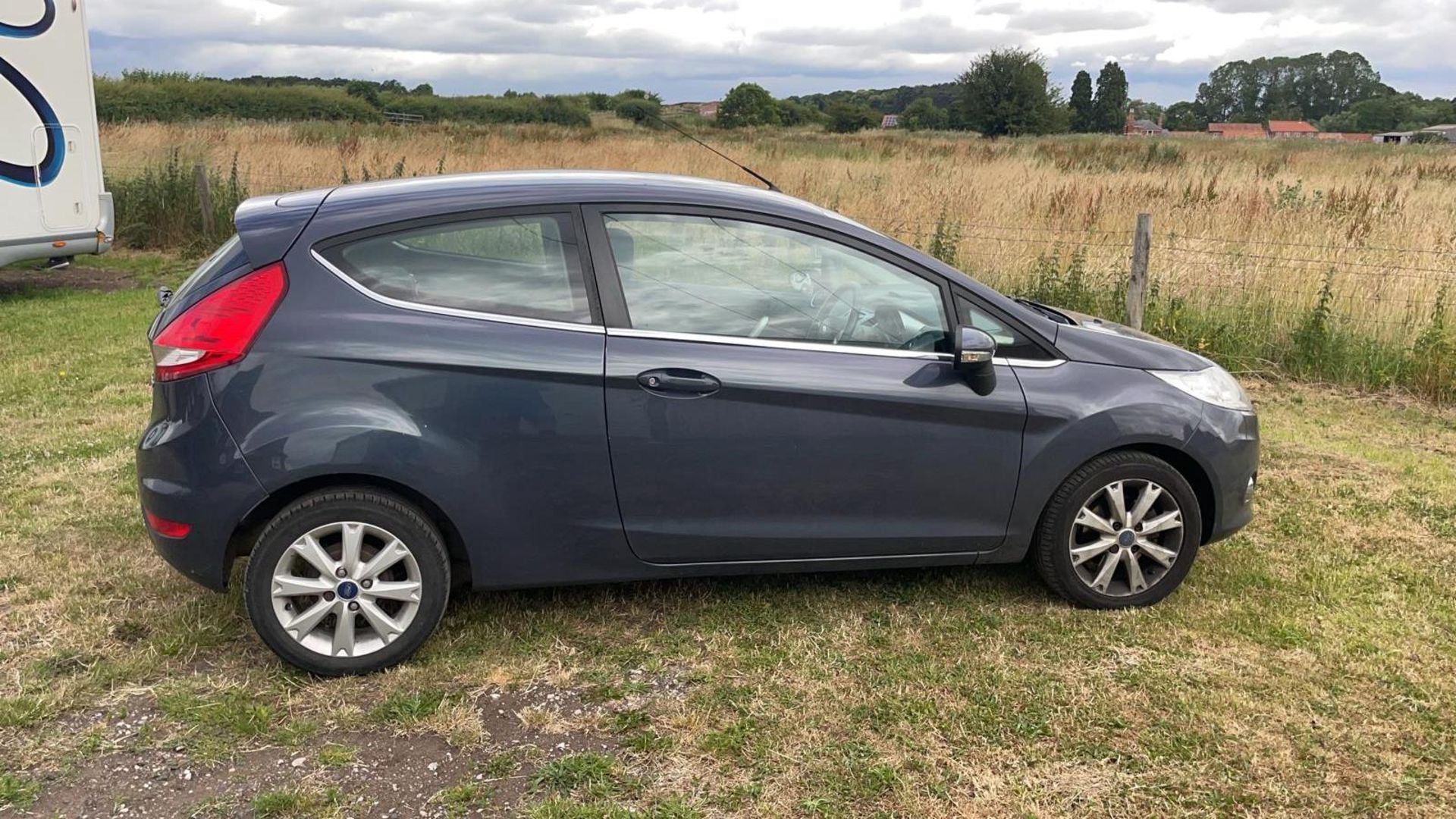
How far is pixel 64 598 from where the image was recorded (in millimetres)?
4105

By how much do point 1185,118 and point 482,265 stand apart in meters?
87.3

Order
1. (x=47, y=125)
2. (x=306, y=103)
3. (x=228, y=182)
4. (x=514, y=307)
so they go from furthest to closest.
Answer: (x=306, y=103), (x=228, y=182), (x=47, y=125), (x=514, y=307)

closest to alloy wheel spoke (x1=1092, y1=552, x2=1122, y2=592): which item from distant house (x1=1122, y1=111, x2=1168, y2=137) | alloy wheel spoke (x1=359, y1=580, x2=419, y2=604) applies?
alloy wheel spoke (x1=359, y1=580, x2=419, y2=604)

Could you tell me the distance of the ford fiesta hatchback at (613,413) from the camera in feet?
11.1

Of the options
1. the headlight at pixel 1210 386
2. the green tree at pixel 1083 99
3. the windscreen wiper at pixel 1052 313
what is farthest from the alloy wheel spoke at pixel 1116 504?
the green tree at pixel 1083 99

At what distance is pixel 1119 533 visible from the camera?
4.06 metres

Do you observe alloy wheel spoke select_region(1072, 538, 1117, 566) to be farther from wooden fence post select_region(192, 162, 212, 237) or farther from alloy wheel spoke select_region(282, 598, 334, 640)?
wooden fence post select_region(192, 162, 212, 237)

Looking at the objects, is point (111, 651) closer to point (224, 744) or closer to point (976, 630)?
point (224, 744)

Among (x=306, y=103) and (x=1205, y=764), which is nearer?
(x=1205, y=764)

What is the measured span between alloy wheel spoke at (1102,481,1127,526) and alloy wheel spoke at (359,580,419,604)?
247cm

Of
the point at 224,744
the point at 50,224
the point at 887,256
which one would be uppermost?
the point at 887,256

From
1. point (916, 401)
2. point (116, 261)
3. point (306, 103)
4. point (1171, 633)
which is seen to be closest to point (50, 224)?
point (116, 261)

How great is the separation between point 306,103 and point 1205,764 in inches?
1465

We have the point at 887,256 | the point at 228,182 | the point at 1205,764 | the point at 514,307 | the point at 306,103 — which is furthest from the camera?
the point at 306,103
